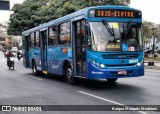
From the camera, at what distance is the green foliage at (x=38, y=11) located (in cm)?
3911

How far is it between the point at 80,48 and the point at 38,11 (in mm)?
36275

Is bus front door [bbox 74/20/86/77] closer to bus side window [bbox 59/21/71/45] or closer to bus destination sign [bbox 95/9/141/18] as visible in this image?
bus side window [bbox 59/21/71/45]

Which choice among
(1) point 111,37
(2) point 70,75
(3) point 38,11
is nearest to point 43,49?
(2) point 70,75

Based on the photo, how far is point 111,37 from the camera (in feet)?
42.0

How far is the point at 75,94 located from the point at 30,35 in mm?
10978

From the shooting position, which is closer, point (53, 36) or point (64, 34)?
point (64, 34)

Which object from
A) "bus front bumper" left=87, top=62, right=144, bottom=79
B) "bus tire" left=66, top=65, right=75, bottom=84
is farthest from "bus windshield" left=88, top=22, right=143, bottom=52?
"bus tire" left=66, top=65, right=75, bottom=84

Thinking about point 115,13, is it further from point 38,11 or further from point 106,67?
point 38,11

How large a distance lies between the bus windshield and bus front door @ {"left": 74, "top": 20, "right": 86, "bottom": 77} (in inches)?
27.9

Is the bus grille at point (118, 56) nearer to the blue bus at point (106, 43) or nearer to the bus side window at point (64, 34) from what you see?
the blue bus at point (106, 43)

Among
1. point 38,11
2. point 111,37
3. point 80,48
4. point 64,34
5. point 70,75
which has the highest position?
point 38,11

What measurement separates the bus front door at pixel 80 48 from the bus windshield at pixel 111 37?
71cm

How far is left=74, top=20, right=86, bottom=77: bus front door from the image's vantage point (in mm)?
13523

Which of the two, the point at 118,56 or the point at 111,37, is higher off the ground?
the point at 111,37
